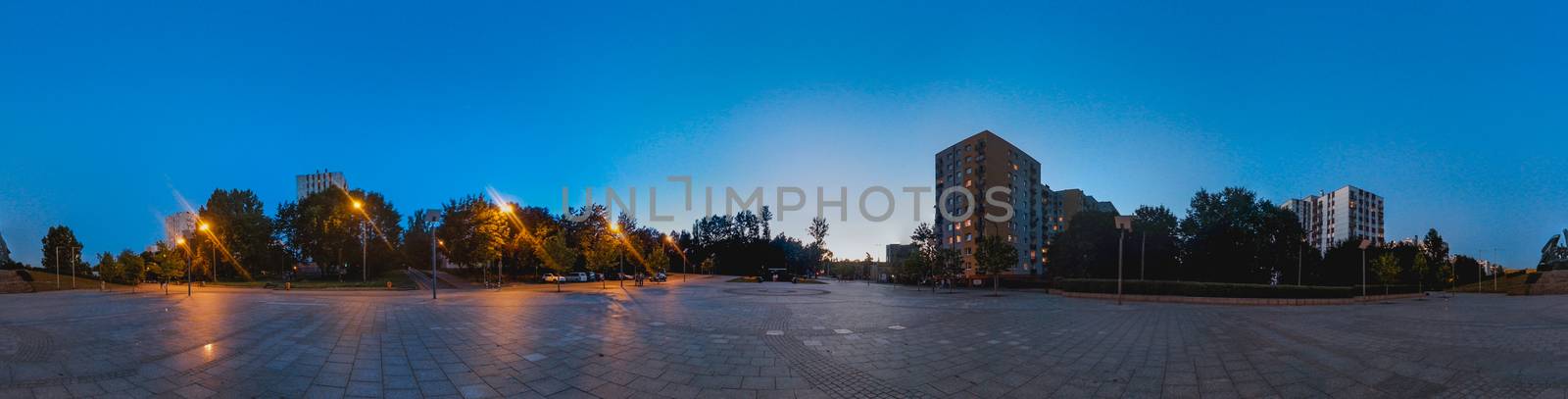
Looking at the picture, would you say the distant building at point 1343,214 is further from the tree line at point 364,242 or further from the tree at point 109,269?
the tree at point 109,269

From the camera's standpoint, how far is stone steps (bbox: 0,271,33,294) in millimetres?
37375

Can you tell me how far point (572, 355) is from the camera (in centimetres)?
877

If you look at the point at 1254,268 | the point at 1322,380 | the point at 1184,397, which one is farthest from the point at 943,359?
the point at 1254,268

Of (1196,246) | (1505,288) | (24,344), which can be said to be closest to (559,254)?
(24,344)

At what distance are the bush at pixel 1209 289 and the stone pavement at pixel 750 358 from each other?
11.7m

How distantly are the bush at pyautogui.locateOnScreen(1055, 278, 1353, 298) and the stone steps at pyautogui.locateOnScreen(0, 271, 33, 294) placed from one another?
218 ft

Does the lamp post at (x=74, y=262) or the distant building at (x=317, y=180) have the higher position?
the distant building at (x=317, y=180)

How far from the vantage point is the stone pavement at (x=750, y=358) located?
22.2ft

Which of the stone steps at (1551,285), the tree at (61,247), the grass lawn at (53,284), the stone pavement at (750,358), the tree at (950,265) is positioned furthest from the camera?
the tree at (61,247)

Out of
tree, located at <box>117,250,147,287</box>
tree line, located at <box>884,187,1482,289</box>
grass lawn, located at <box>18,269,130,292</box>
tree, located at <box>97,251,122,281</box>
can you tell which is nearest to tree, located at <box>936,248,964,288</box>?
tree line, located at <box>884,187,1482,289</box>

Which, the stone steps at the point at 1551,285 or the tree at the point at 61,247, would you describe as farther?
the tree at the point at 61,247

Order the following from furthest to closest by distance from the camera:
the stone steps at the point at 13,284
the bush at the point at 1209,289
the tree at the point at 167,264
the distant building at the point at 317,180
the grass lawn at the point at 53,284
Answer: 1. the distant building at the point at 317,180
2. the grass lawn at the point at 53,284
3. the tree at the point at 167,264
4. the stone steps at the point at 13,284
5. the bush at the point at 1209,289

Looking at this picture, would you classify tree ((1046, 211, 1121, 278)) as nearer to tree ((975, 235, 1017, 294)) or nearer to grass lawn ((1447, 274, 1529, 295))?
tree ((975, 235, 1017, 294))

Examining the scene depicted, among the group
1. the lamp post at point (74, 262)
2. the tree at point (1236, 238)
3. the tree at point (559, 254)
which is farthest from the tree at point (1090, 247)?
the lamp post at point (74, 262)
